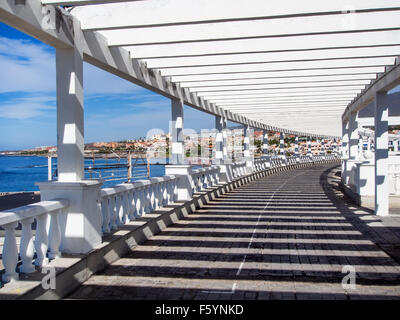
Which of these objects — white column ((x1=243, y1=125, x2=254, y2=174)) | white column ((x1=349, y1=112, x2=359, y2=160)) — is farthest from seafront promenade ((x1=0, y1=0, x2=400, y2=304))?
white column ((x1=243, y1=125, x2=254, y2=174))

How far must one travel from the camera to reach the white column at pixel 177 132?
33.2 feet

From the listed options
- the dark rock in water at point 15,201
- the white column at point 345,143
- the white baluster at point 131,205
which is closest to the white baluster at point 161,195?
the white baluster at point 131,205

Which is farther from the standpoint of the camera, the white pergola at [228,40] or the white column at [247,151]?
the white column at [247,151]

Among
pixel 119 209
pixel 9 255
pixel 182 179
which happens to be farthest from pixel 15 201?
pixel 9 255

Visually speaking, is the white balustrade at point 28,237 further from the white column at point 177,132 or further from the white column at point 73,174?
the white column at point 177,132

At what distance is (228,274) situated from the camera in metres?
4.68

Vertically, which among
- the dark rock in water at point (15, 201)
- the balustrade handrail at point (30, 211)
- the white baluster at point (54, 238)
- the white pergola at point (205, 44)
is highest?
the white pergola at point (205, 44)

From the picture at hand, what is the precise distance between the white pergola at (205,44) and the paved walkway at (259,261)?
59.4 inches

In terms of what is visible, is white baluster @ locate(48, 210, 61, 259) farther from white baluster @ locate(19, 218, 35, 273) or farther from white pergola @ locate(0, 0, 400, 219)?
white pergola @ locate(0, 0, 400, 219)

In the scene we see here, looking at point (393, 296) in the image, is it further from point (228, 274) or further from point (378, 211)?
point (378, 211)

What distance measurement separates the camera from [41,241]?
4.12 metres

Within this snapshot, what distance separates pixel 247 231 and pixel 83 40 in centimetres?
411

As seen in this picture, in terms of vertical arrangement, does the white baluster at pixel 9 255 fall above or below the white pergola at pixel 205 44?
below

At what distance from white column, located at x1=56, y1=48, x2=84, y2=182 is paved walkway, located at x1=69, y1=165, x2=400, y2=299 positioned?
1.34m
